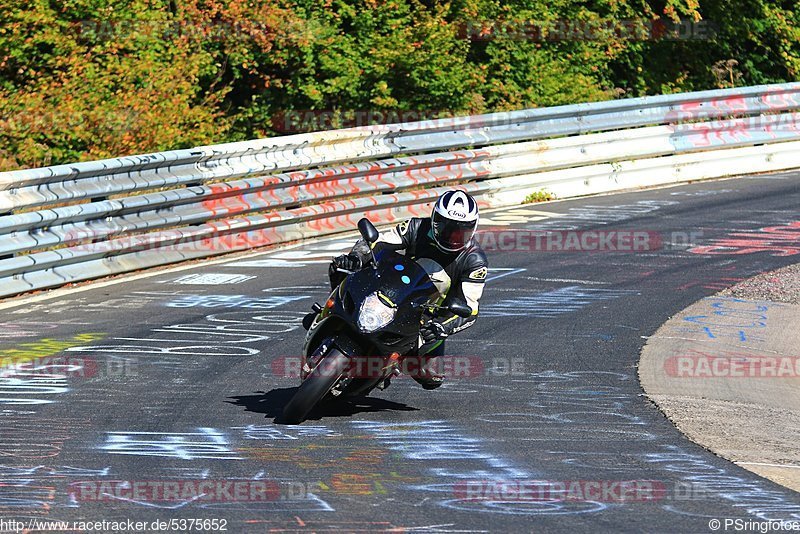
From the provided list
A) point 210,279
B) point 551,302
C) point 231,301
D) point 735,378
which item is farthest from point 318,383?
point 210,279

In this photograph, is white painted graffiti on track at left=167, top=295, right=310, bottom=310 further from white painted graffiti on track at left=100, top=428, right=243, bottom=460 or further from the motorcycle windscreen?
white painted graffiti on track at left=100, top=428, right=243, bottom=460

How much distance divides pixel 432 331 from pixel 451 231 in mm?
698

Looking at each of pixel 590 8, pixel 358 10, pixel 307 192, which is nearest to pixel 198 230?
pixel 307 192

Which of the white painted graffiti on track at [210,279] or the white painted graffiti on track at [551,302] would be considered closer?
the white painted graffiti on track at [551,302]

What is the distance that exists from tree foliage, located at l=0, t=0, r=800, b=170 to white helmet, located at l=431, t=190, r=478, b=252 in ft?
27.8

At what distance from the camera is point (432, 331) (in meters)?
8.61

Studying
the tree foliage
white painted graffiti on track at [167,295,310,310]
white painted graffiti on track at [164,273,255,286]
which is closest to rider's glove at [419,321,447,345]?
white painted graffiti on track at [167,295,310,310]

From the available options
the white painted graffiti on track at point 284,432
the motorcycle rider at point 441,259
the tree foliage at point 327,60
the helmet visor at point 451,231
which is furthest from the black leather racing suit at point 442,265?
the tree foliage at point 327,60

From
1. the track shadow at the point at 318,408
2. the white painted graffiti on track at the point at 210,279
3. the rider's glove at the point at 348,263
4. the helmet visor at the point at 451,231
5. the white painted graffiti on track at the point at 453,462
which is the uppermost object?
the helmet visor at the point at 451,231

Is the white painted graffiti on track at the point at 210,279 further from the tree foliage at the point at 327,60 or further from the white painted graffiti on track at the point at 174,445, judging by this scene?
the white painted graffiti on track at the point at 174,445

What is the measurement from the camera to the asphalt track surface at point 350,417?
21.9 ft

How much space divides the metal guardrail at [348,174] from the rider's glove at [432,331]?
17.8ft

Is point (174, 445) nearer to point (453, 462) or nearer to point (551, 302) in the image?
point (453, 462)

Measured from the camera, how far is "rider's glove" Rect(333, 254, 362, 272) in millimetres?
8758
